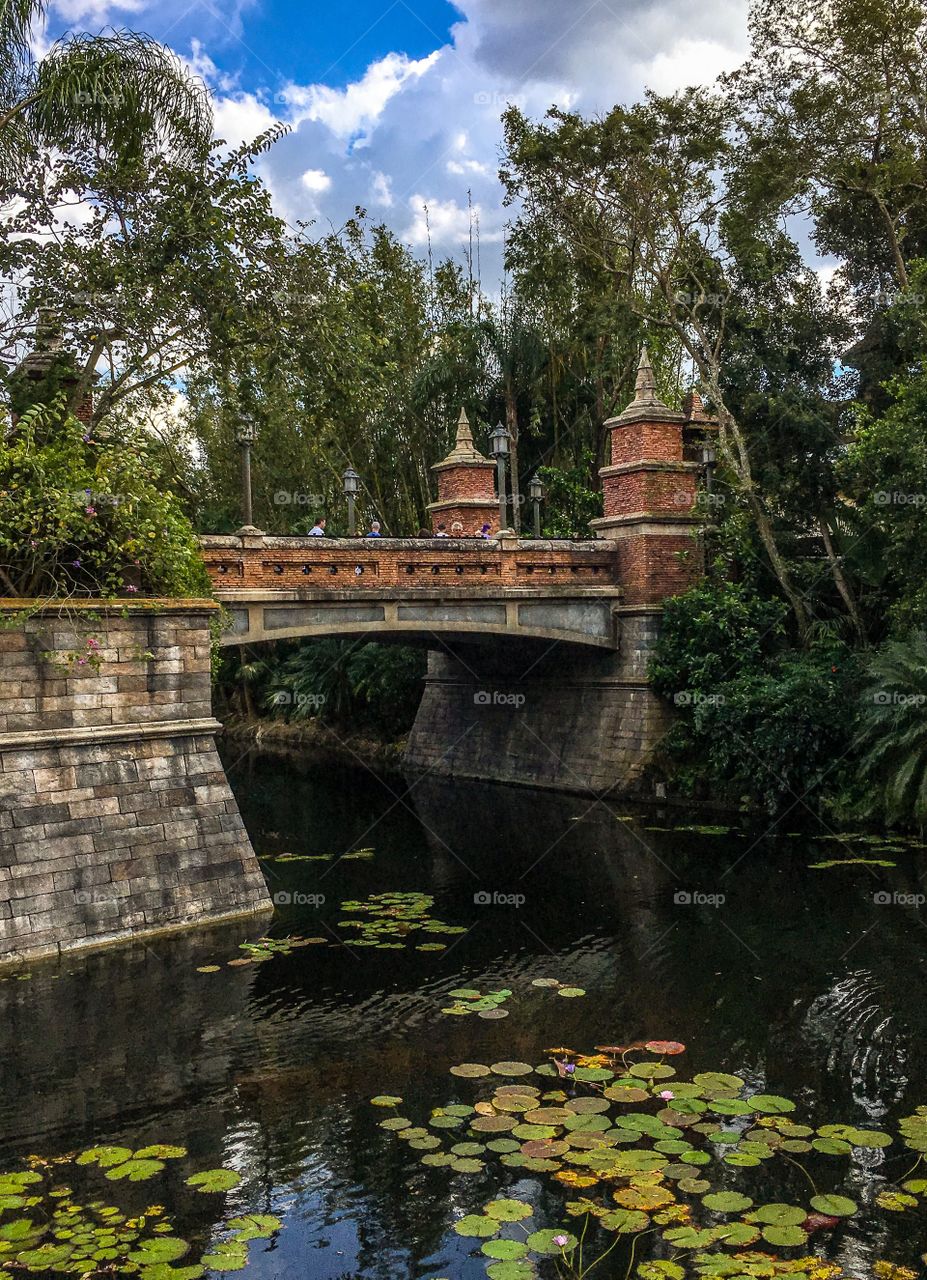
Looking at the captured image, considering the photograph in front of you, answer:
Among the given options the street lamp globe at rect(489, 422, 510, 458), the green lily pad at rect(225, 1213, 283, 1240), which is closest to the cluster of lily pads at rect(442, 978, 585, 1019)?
the green lily pad at rect(225, 1213, 283, 1240)

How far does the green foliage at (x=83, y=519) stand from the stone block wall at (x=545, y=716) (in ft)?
37.4

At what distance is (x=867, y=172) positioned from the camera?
71.7ft

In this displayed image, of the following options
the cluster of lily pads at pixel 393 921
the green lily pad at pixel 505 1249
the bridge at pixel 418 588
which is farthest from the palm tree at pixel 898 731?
the green lily pad at pixel 505 1249

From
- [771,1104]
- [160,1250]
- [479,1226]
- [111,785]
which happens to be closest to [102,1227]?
[160,1250]

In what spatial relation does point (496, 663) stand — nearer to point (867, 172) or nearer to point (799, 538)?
point (799, 538)

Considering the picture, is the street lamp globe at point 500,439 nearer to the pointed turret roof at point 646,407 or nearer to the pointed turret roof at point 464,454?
the pointed turret roof at point 464,454

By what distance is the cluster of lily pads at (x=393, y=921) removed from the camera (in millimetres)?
13641

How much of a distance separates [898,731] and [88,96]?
15045 mm

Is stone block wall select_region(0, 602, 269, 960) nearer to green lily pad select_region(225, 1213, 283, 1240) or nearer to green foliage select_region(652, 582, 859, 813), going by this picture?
green lily pad select_region(225, 1213, 283, 1240)

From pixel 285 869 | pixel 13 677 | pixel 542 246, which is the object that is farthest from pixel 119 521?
pixel 542 246

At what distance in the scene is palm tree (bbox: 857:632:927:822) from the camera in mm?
17109

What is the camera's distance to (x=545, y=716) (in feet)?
85.3

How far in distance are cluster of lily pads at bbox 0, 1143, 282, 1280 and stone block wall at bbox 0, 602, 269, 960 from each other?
493 cm

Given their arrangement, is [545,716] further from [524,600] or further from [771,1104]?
[771,1104]
